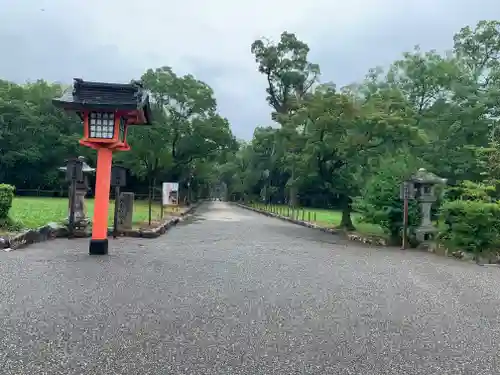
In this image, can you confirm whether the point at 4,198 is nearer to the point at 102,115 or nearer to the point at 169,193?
the point at 102,115

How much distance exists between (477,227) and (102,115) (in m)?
9.05

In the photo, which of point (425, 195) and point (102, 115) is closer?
point (102, 115)

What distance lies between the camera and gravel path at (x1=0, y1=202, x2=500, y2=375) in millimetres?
3664

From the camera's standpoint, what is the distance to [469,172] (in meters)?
24.1

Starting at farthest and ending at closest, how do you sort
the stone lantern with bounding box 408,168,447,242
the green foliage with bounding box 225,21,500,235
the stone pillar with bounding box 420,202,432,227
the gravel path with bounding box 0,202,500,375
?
the green foliage with bounding box 225,21,500,235, the stone pillar with bounding box 420,202,432,227, the stone lantern with bounding box 408,168,447,242, the gravel path with bounding box 0,202,500,375

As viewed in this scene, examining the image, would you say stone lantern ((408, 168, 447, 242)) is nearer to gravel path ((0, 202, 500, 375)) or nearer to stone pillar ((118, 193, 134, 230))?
gravel path ((0, 202, 500, 375))

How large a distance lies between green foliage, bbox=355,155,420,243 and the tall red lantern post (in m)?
7.76

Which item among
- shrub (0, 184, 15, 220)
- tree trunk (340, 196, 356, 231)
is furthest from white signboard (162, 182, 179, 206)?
shrub (0, 184, 15, 220)

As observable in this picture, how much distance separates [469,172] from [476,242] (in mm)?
14728

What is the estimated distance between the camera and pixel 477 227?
433 inches

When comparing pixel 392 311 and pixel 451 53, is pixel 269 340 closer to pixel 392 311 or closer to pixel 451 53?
pixel 392 311

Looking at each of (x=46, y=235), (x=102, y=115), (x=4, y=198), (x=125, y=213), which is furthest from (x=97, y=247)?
(x=125, y=213)

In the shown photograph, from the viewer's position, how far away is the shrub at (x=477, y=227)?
10883mm

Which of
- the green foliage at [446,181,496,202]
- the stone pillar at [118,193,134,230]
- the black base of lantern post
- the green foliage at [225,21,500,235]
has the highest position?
the green foliage at [225,21,500,235]
